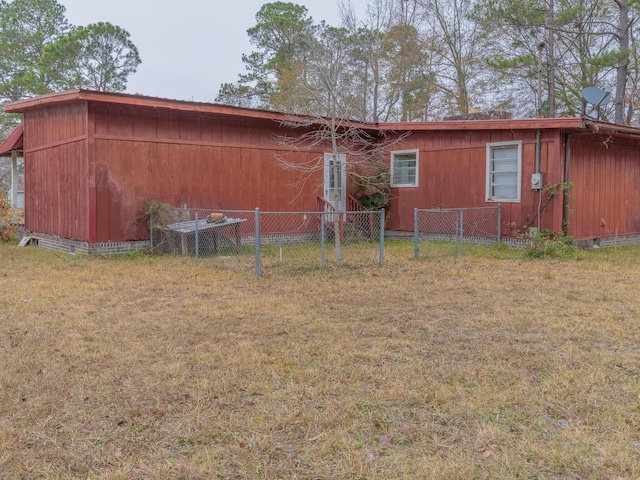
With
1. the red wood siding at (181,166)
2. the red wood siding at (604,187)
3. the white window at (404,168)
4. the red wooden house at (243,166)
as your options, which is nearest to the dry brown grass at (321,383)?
the red wood siding at (181,166)

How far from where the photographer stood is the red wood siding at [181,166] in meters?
9.39

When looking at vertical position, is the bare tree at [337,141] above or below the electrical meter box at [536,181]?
above

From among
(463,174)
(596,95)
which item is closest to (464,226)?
(463,174)

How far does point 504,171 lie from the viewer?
10.5 metres

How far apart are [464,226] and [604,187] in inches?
114

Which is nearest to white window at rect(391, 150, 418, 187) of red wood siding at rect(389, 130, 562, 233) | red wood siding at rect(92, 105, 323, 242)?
red wood siding at rect(389, 130, 562, 233)

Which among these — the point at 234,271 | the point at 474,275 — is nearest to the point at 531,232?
the point at 474,275

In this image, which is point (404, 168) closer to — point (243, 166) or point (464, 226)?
→ point (464, 226)

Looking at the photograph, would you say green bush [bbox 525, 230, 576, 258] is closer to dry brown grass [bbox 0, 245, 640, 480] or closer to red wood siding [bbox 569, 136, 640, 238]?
red wood siding [bbox 569, 136, 640, 238]

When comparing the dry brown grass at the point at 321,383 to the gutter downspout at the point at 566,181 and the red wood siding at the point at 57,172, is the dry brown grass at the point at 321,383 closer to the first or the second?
the red wood siding at the point at 57,172

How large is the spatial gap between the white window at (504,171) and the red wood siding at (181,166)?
4.00 metres

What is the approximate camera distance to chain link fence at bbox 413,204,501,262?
34.4ft

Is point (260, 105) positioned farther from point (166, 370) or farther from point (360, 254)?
point (166, 370)

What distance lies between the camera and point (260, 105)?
79.8ft
